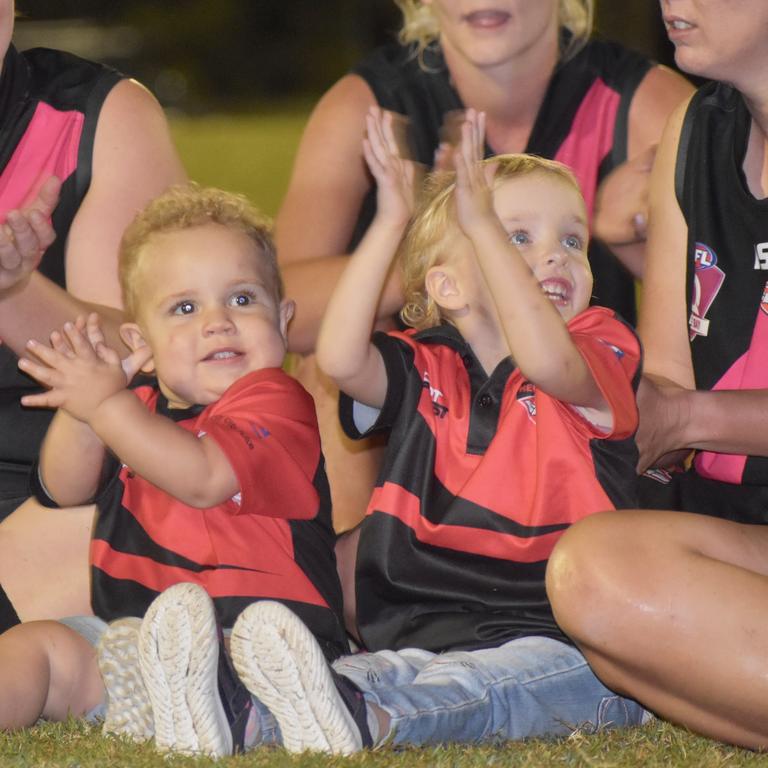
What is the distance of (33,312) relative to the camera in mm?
2098

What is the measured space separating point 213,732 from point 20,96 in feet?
3.60

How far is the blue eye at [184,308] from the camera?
80.9 inches

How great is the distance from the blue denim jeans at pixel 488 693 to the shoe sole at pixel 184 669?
0.20 meters

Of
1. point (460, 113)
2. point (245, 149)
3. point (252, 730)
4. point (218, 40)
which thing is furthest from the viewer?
point (218, 40)

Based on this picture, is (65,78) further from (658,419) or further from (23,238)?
(658,419)

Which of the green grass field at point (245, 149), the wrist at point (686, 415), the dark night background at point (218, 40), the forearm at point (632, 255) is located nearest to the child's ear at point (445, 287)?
the wrist at point (686, 415)

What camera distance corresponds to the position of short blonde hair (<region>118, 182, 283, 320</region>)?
6.94 ft

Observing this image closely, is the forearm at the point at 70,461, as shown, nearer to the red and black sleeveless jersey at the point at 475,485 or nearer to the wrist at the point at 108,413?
the wrist at the point at 108,413

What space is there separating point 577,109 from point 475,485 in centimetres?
94

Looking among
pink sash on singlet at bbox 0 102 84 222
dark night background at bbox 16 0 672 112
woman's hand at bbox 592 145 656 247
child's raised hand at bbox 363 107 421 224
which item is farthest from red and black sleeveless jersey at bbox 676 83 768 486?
dark night background at bbox 16 0 672 112

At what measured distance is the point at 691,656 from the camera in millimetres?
1608

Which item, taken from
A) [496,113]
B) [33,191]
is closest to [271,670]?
[33,191]

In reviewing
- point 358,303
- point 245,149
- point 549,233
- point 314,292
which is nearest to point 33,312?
point 358,303

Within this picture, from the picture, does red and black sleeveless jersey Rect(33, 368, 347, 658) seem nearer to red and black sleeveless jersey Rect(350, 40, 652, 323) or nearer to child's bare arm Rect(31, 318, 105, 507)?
child's bare arm Rect(31, 318, 105, 507)
